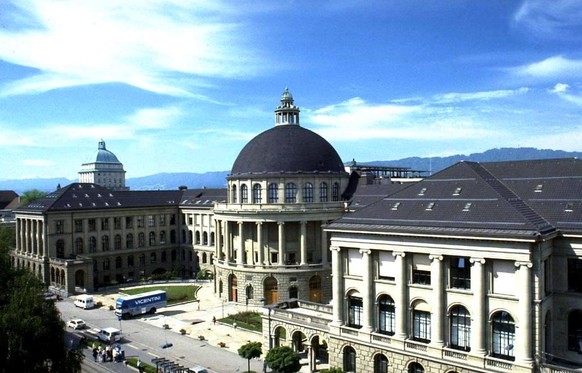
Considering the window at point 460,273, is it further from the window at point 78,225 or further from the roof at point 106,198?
the window at point 78,225

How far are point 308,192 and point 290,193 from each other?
10.6 ft

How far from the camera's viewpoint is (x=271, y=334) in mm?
57844

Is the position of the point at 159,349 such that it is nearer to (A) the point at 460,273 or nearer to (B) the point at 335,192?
(A) the point at 460,273

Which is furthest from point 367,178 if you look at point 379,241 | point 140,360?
point 140,360

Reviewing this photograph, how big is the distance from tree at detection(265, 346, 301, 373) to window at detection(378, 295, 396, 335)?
28.8ft

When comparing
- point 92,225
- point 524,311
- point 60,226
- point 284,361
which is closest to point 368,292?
point 284,361

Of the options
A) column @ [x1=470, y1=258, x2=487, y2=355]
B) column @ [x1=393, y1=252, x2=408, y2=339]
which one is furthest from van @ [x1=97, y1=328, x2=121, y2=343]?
column @ [x1=470, y1=258, x2=487, y2=355]

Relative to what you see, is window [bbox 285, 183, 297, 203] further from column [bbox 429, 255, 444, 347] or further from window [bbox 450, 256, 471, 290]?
window [bbox 450, 256, 471, 290]

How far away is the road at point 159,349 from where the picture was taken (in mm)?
55478

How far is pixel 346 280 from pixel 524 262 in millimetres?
17873

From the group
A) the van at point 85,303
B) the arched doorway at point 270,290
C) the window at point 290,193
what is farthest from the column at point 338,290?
the van at point 85,303

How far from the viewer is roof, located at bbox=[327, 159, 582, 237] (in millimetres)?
42688

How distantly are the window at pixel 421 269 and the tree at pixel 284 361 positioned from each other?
43.8 feet

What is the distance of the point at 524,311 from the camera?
4016 centimetres
